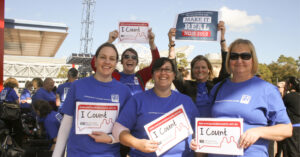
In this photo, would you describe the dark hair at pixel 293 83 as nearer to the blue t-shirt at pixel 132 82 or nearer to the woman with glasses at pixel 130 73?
the woman with glasses at pixel 130 73

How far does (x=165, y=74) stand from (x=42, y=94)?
644cm

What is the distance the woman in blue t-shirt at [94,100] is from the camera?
8.63 ft

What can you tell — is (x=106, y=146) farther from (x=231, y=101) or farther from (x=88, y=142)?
(x=231, y=101)

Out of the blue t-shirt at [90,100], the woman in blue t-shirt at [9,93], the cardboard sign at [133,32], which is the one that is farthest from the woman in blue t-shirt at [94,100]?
the woman in blue t-shirt at [9,93]

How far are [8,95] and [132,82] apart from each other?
5612mm

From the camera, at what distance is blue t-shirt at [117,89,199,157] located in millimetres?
2607

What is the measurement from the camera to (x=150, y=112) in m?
2.61

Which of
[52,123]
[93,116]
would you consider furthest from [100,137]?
[52,123]

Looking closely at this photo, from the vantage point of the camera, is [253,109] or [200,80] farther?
[200,80]

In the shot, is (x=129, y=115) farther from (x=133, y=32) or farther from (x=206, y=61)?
(x=133, y=32)

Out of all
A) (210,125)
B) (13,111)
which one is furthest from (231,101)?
(13,111)

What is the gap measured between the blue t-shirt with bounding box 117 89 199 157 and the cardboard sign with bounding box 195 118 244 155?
162 mm

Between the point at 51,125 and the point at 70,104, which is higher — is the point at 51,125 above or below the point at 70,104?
below

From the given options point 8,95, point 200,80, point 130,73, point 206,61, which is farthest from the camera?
point 8,95
